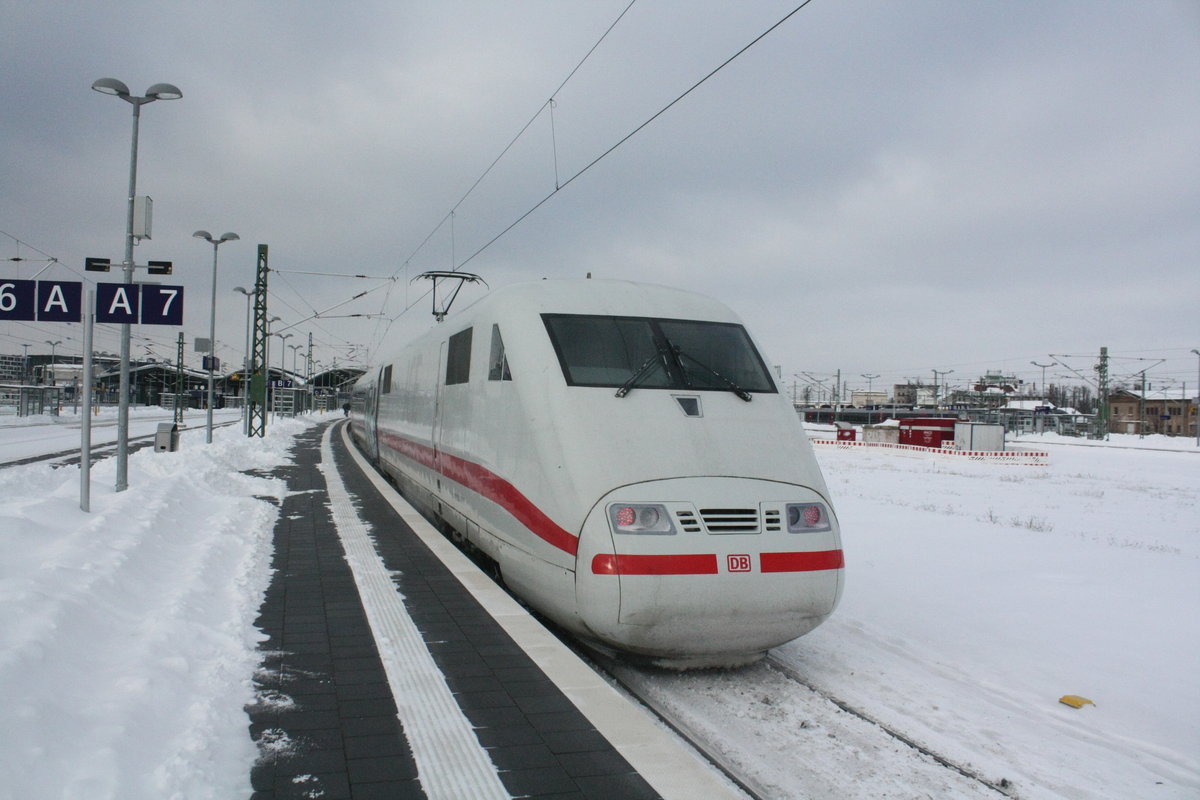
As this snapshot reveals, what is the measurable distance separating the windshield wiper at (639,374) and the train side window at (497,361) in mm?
1042

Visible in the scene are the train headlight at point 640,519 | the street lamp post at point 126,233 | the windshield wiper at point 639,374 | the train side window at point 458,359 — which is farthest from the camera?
the street lamp post at point 126,233

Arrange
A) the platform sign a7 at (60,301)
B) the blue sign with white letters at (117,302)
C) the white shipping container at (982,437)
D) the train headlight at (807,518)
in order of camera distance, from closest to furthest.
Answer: the train headlight at (807,518)
the platform sign a7 at (60,301)
the blue sign with white letters at (117,302)
the white shipping container at (982,437)

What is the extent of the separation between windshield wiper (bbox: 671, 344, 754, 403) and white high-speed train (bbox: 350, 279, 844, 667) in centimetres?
1

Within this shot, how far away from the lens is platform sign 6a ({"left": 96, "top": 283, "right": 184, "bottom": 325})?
29.9 ft

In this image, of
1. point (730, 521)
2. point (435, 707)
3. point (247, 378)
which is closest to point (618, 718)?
point (435, 707)

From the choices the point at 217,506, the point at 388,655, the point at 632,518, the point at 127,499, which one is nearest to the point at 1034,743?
the point at 632,518

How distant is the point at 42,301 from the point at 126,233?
382 cm

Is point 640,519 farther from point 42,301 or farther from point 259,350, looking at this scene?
point 259,350

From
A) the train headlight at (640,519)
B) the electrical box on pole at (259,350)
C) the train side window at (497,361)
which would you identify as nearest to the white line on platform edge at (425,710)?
the train headlight at (640,519)

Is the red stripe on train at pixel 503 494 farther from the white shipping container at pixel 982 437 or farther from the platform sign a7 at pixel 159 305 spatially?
the white shipping container at pixel 982 437

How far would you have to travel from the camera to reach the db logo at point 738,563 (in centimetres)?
472

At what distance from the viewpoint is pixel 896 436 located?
42.9m

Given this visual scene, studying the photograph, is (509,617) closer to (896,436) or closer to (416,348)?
(416,348)

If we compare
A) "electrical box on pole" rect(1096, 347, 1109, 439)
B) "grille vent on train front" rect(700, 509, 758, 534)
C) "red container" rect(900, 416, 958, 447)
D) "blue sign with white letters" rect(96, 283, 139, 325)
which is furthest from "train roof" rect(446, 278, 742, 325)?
"electrical box on pole" rect(1096, 347, 1109, 439)
